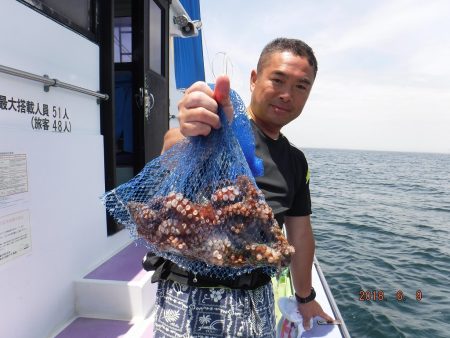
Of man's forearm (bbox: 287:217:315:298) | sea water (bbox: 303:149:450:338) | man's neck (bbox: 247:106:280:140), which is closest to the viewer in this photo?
man's neck (bbox: 247:106:280:140)

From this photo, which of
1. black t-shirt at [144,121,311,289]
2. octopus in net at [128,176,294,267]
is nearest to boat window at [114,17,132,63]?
black t-shirt at [144,121,311,289]

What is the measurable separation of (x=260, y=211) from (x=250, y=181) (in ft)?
0.38

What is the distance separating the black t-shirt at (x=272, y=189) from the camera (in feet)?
4.18

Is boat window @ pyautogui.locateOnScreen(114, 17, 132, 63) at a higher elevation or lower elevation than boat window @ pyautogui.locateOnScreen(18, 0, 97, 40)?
higher

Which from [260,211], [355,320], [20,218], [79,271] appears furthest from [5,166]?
[355,320]

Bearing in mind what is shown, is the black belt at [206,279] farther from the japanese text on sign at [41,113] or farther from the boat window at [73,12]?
the boat window at [73,12]

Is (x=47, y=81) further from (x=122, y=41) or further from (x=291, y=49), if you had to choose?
(x=122, y=41)

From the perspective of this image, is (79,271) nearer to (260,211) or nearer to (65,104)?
(65,104)

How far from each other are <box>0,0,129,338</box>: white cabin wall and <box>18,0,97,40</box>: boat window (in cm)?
7

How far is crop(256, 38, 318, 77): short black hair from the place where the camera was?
1474 mm

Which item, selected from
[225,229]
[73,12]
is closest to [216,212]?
[225,229]

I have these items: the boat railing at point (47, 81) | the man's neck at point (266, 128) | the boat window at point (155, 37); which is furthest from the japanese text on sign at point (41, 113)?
the boat window at point (155, 37)

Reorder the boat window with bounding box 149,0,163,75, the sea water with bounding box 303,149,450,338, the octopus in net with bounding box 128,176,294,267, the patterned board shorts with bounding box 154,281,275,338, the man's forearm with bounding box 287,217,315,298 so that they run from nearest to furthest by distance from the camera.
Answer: the octopus in net with bounding box 128,176,294,267 < the patterned board shorts with bounding box 154,281,275,338 < the man's forearm with bounding box 287,217,315,298 < the boat window with bounding box 149,0,163,75 < the sea water with bounding box 303,149,450,338

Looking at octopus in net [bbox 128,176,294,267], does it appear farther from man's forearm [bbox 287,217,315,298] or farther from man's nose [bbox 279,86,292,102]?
man's forearm [bbox 287,217,315,298]
